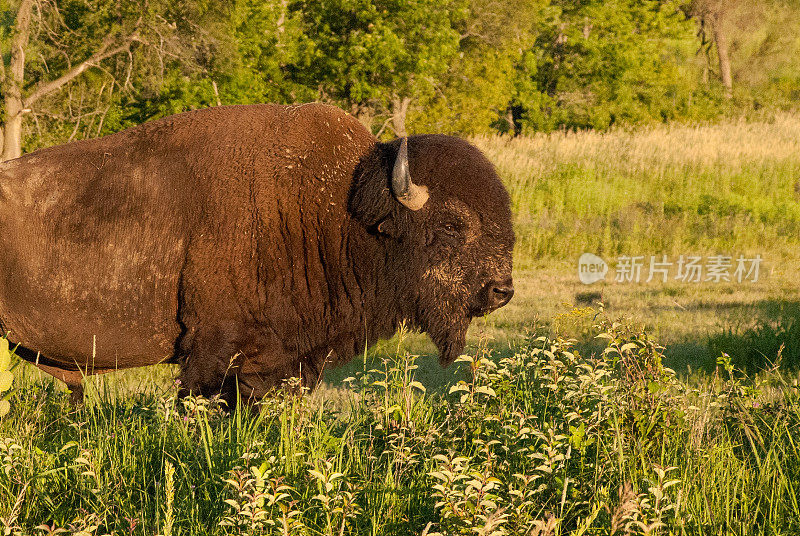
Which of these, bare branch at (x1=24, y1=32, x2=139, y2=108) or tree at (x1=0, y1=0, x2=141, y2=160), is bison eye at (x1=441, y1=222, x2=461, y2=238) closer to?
tree at (x1=0, y1=0, x2=141, y2=160)

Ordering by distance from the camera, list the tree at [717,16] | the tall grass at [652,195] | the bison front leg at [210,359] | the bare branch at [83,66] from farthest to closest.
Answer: the tree at [717,16] → the bare branch at [83,66] → the tall grass at [652,195] → the bison front leg at [210,359]

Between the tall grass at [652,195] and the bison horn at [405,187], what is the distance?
1044cm

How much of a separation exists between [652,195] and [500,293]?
1545 cm

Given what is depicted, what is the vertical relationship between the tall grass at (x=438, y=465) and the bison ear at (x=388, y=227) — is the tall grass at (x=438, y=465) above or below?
below

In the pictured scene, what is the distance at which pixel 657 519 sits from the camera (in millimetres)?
3447

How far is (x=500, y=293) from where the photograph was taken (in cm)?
571

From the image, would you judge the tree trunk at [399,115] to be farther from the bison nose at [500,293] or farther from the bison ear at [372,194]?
the bison nose at [500,293]

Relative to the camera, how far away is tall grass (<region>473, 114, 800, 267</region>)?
16844 millimetres

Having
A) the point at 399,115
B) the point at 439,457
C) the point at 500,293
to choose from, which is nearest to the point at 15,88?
the point at 399,115

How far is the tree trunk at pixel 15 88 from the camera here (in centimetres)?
2402

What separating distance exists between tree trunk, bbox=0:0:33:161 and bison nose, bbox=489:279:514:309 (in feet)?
69.0

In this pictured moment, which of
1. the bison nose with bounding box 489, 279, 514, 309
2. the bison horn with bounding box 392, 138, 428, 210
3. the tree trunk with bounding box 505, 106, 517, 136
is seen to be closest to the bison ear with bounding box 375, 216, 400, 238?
the bison horn with bounding box 392, 138, 428, 210

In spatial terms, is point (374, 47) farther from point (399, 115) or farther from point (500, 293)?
point (500, 293)

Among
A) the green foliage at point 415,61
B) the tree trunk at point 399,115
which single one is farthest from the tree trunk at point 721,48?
the tree trunk at point 399,115
